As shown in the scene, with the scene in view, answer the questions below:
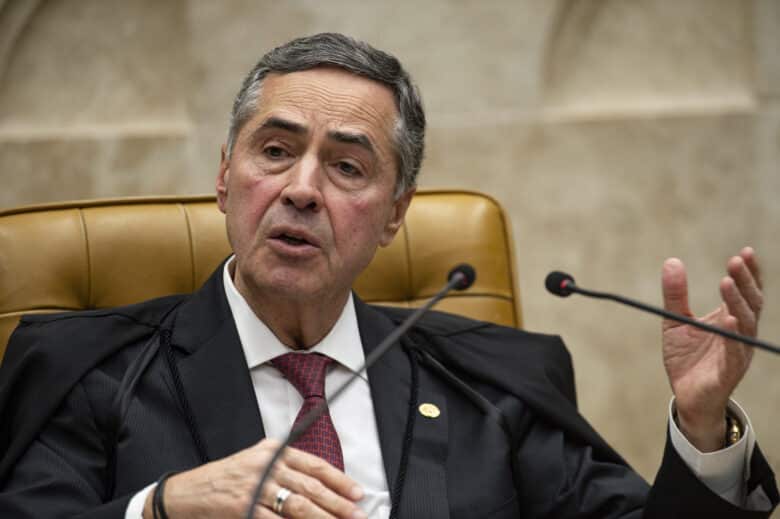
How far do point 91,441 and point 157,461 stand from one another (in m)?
0.13

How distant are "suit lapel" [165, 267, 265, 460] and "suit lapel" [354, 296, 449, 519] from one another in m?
0.28

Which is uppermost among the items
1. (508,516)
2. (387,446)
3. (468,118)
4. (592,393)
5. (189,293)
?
(468,118)

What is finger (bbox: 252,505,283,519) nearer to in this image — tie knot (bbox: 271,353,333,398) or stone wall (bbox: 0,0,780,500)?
tie knot (bbox: 271,353,333,398)

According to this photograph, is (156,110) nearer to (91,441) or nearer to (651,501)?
(91,441)

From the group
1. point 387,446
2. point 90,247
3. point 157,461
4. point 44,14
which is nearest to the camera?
point 157,461

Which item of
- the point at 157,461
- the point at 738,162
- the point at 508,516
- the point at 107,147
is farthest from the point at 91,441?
the point at 738,162

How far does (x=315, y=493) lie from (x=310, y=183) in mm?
614

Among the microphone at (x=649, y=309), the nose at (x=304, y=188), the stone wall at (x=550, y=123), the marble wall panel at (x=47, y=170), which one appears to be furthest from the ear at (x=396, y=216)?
the marble wall panel at (x=47, y=170)

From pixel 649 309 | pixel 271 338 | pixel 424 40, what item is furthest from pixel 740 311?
pixel 424 40

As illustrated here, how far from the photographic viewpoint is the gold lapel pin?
6.20 feet

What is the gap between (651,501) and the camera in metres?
1.71

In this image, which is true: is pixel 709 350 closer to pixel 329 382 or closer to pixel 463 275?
pixel 463 275

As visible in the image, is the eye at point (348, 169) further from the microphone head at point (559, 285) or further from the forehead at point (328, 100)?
the microphone head at point (559, 285)

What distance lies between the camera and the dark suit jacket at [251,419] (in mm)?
1609
